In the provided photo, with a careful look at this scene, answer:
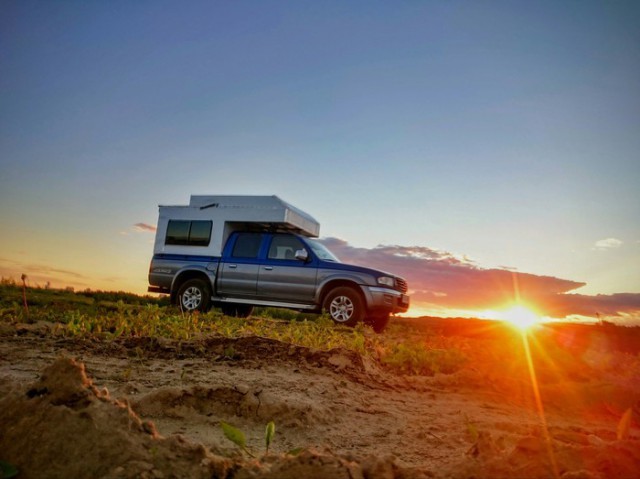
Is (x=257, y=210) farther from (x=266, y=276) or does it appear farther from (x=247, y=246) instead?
(x=266, y=276)

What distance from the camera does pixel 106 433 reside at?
163cm

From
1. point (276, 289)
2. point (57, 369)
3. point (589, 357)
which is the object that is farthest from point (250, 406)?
point (276, 289)

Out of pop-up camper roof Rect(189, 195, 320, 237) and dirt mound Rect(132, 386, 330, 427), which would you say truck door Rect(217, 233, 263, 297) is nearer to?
pop-up camper roof Rect(189, 195, 320, 237)

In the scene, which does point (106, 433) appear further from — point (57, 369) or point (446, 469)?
point (446, 469)

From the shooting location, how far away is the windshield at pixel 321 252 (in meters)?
11.2

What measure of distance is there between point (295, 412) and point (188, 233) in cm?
1018

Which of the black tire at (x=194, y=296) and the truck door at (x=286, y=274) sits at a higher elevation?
the truck door at (x=286, y=274)

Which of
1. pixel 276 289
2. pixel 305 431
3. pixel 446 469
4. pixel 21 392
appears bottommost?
pixel 305 431

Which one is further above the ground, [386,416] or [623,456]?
[623,456]

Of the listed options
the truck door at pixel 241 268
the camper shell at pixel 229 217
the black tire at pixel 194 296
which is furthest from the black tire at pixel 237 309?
the camper shell at pixel 229 217

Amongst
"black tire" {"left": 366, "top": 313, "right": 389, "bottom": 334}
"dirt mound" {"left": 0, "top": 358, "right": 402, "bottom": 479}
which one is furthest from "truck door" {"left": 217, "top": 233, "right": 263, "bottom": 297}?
"dirt mound" {"left": 0, "top": 358, "right": 402, "bottom": 479}

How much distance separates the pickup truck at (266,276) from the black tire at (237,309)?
0.03m

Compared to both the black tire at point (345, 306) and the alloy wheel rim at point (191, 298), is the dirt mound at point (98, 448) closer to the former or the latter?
the black tire at point (345, 306)

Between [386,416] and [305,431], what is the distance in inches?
32.2
